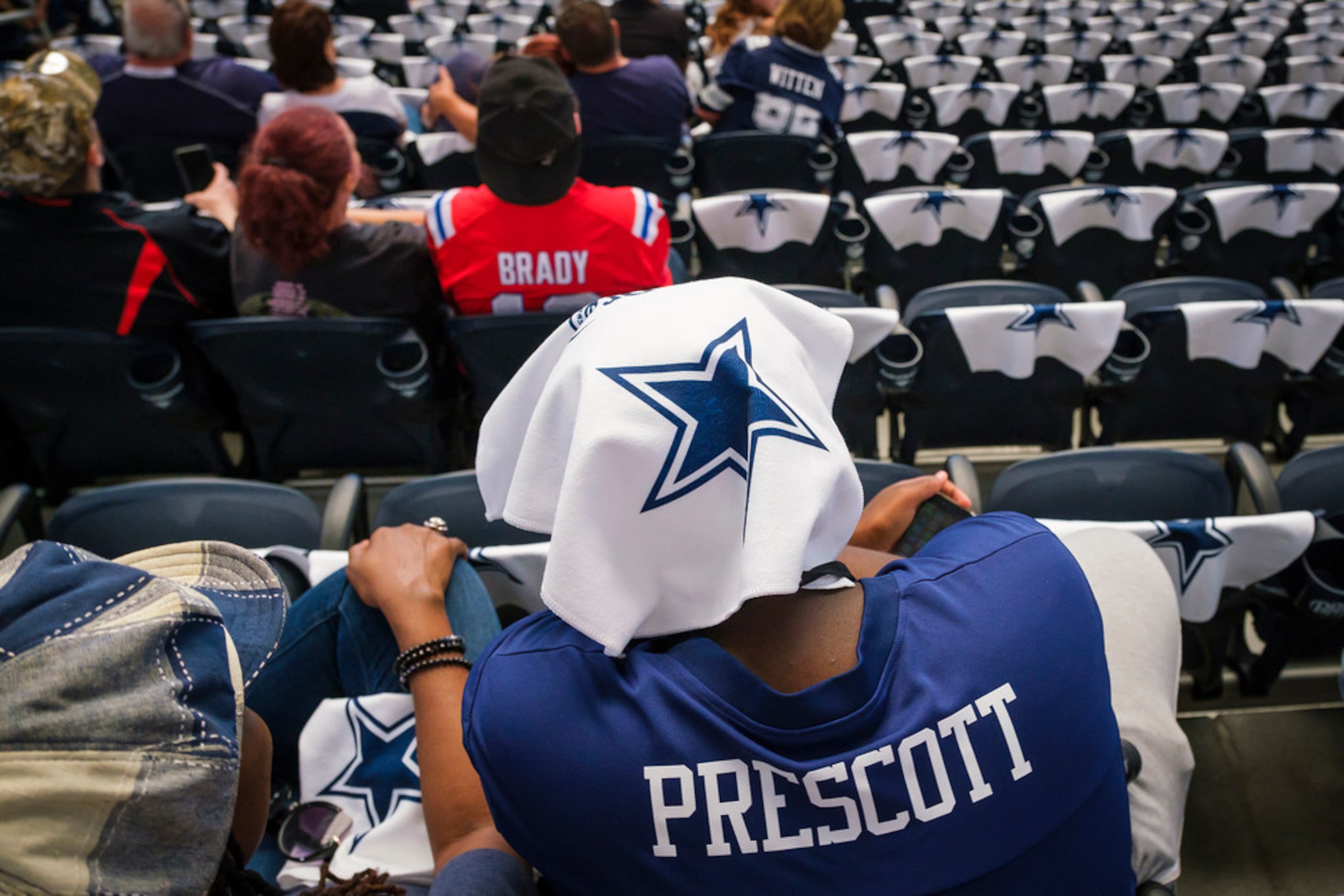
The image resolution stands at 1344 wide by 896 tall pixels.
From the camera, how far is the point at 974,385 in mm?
2416

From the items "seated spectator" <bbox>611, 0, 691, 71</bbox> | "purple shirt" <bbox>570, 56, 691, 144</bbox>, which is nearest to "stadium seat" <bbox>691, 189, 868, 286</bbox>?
"purple shirt" <bbox>570, 56, 691, 144</bbox>

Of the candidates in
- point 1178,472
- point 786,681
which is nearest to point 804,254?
point 1178,472

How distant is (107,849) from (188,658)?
15 cm

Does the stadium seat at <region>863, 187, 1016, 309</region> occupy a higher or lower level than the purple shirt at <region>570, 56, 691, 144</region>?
lower

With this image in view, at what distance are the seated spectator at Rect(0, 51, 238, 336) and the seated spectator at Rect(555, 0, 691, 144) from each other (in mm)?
1712

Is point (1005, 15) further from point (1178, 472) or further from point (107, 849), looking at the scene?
point (107, 849)

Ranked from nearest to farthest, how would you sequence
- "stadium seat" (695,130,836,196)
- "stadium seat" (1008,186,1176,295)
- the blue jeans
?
the blue jeans → "stadium seat" (1008,186,1176,295) → "stadium seat" (695,130,836,196)

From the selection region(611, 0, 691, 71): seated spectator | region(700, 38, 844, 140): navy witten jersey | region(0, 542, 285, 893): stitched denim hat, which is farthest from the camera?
region(611, 0, 691, 71): seated spectator

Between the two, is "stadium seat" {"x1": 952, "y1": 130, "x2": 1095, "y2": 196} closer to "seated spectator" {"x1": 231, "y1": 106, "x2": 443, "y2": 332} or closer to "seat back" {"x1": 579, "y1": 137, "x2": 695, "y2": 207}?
"seat back" {"x1": 579, "y1": 137, "x2": 695, "y2": 207}

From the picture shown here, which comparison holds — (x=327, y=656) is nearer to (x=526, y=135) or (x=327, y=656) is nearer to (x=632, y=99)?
(x=526, y=135)

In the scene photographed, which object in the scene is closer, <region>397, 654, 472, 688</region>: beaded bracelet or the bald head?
<region>397, 654, 472, 688</region>: beaded bracelet

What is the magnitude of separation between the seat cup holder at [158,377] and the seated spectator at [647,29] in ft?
9.90

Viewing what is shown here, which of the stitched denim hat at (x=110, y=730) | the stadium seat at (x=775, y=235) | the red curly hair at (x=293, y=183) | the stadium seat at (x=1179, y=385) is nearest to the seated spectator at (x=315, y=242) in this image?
the red curly hair at (x=293, y=183)

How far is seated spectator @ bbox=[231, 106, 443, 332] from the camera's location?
→ 2.11 meters
